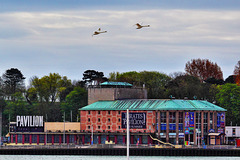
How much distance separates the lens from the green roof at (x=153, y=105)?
153500mm

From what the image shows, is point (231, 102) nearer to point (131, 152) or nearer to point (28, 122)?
point (131, 152)

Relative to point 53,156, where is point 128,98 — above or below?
above

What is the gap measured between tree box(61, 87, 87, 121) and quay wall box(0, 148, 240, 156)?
40.7m

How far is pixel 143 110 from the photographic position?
15425cm

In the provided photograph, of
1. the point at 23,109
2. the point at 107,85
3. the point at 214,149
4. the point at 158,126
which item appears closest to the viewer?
the point at 214,149

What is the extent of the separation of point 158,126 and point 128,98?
15857 mm

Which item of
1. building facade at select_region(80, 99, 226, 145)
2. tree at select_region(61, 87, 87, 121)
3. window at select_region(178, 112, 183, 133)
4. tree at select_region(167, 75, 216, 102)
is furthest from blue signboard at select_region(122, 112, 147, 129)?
tree at select_region(167, 75, 216, 102)

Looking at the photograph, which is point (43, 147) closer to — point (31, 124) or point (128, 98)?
point (31, 124)

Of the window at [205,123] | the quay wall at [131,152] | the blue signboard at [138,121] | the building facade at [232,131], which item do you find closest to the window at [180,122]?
the window at [205,123]

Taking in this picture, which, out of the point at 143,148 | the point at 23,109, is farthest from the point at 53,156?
the point at 23,109

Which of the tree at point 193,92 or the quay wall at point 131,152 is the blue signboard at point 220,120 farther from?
the tree at point 193,92

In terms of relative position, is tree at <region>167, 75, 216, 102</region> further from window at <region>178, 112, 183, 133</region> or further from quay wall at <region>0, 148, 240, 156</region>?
quay wall at <region>0, 148, 240, 156</region>

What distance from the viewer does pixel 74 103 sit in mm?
187750

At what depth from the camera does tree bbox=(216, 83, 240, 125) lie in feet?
558
